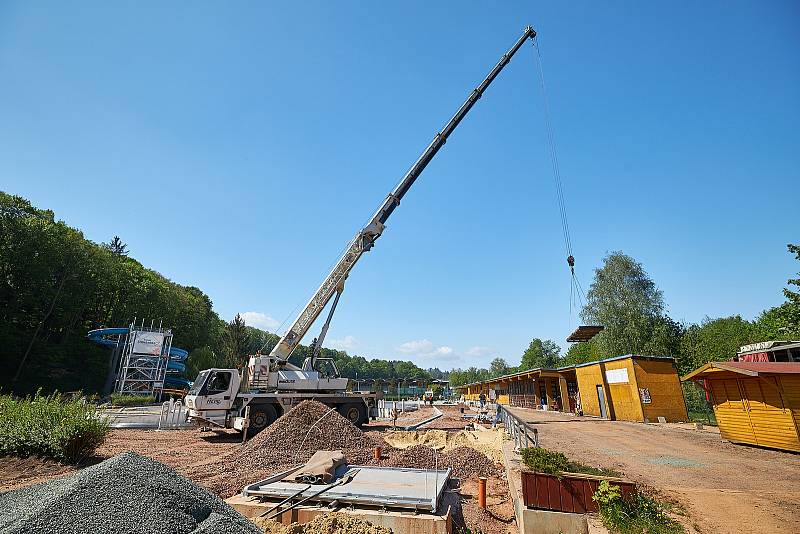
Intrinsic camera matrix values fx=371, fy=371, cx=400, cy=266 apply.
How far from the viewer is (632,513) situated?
5629mm

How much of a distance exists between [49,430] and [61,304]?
143 feet

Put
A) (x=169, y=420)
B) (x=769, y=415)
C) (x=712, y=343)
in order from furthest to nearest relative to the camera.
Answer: (x=712, y=343), (x=169, y=420), (x=769, y=415)

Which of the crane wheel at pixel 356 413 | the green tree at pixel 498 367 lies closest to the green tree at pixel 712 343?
the crane wheel at pixel 356 413

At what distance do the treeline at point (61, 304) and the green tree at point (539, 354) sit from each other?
80.7 meters

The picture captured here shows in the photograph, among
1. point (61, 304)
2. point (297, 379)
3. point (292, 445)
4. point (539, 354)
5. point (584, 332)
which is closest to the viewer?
point (292, 445)

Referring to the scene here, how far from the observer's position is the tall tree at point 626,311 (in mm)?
38594

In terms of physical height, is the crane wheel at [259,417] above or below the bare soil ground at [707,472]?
above

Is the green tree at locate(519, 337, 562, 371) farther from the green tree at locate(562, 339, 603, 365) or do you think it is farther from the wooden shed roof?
the wooden shed roof

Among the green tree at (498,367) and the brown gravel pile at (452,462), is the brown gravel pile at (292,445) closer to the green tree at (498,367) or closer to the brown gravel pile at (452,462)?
the brown gravel pile at (452,462)

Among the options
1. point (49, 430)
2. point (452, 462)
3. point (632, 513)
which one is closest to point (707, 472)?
point (632, 513)

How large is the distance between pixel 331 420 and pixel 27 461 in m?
8.27

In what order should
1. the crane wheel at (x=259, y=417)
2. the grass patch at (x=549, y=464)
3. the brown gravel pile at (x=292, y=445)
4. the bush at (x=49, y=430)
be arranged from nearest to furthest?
the grass patch at (x=549, y=464) < the bush at (x=49, y=430) < the brown gravel pile at (x=292, y=445) < the crane wheel at (x=259, y=417)

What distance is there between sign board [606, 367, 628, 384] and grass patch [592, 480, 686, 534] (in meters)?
16.4

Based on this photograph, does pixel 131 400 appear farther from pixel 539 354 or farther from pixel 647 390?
pixel 539 354
